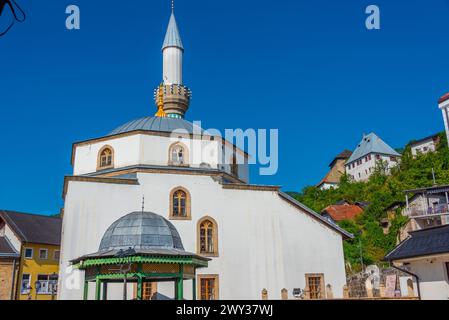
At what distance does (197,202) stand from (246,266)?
3947 mm

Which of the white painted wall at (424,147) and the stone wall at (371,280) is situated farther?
the white painted wall at (424,147)

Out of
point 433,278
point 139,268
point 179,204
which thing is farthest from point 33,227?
point 433,278

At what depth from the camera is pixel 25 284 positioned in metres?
29.8

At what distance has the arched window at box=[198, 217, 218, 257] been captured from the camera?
2066 cm

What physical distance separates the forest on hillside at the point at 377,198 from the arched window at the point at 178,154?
1742cm

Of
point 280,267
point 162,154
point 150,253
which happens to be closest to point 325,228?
point 280,267

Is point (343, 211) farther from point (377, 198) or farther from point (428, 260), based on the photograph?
point (428, 260)

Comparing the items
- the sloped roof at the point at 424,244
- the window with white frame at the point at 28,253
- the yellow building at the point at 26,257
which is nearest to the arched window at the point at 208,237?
the sloped roof at the point at 424,244

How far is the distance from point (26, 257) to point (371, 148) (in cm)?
5745

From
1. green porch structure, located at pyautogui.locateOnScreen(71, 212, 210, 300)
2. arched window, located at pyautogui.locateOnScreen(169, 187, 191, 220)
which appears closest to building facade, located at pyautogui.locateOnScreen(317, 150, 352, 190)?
arched window, located at pyautogui.locateOnScreen(169, 187, 191, 220)

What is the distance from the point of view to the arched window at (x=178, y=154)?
22992 mm

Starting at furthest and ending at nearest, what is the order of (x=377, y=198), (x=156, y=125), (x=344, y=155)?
(x=344, y=155) < (x=377, y=198) < (x=156, y=125)

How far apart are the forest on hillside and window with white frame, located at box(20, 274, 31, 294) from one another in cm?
2509

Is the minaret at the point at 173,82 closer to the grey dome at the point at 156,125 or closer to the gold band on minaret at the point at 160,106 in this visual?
the gold band on minaret at the point at 160,106
